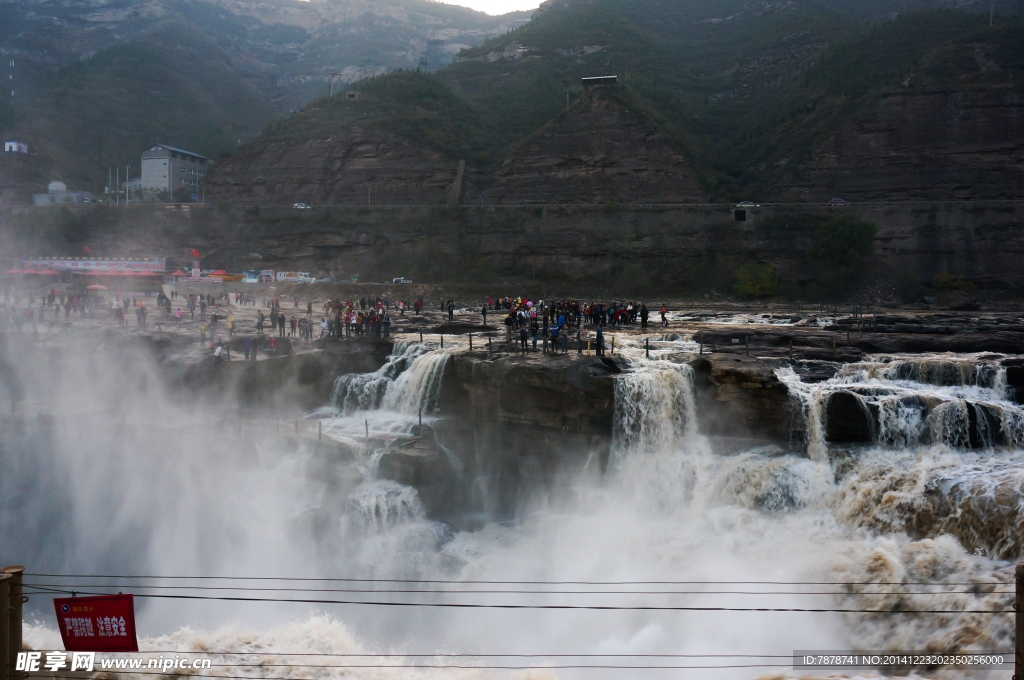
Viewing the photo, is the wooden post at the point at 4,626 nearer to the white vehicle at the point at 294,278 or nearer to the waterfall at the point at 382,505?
the waterfall at the point at 382,505

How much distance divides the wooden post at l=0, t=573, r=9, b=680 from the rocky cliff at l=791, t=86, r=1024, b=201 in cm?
6573

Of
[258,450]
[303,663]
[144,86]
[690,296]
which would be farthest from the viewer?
[144,86]

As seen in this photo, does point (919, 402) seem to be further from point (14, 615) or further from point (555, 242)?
point (555, 242)

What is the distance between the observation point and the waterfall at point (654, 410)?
21.5 m

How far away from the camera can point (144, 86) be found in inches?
4724

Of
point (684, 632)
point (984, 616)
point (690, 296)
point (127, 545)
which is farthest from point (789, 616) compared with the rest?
point (690, 296)

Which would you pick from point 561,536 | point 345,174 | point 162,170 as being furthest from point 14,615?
point 162,170

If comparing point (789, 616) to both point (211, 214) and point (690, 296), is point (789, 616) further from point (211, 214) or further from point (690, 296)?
point (211, 214)

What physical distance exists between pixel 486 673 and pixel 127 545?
50.9ft

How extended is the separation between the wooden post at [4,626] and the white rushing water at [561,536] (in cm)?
755

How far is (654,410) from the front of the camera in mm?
21531

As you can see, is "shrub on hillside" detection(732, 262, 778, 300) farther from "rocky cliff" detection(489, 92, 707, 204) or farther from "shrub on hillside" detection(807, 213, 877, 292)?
"rocky cliff" detection(489, 92, 707, 204)

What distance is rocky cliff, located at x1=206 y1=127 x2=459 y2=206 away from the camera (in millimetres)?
71188

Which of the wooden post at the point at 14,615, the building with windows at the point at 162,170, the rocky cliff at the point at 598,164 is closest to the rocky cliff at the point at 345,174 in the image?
the rocky cliff at the point at 598,164
